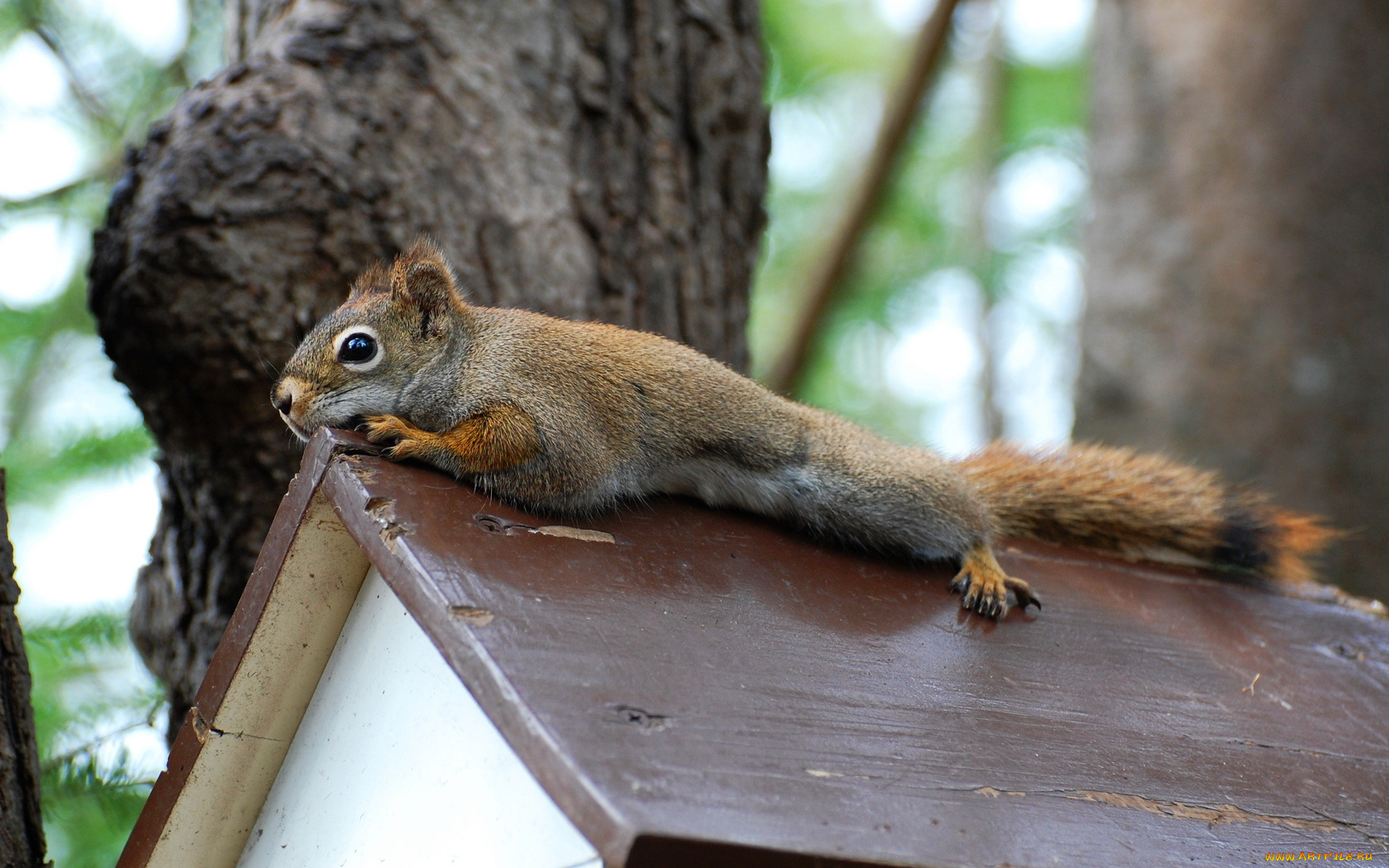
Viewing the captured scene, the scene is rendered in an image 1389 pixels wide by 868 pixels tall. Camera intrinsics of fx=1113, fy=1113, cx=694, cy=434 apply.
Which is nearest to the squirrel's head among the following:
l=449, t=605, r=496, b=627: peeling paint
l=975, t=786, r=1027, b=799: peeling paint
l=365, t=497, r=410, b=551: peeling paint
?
l=365, t=497, r=410, b=551: peeling paint

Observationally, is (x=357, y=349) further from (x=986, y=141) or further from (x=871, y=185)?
(x=986, y=141)

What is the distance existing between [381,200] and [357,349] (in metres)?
0.58

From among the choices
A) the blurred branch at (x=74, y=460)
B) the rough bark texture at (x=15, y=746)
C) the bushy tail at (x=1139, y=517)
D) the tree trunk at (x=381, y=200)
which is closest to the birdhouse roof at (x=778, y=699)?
the rough bark texture at (x=15, y=746)

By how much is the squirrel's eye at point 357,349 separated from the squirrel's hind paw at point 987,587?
113 centimetres

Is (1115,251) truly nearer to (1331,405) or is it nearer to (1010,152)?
(1010,152)

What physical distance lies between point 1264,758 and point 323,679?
4.71 ft

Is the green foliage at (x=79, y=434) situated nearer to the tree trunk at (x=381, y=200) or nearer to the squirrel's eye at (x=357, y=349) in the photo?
the tree trunk at (x=381, y=200)

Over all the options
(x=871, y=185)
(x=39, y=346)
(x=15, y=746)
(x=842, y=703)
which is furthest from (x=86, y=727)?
(x=871, y=185)

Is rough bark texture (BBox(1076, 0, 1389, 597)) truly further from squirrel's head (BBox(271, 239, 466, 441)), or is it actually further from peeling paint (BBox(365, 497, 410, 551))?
peeling paint (BBox(365, 497, 410, 551))

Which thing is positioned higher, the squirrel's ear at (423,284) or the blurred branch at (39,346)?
the squirrel's ear at (423,284)

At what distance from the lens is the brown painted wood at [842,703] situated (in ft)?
3.83

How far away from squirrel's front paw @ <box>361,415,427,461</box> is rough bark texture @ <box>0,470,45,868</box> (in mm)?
607

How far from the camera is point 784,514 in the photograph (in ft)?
6.95

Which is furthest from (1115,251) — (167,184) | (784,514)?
(167,184)
